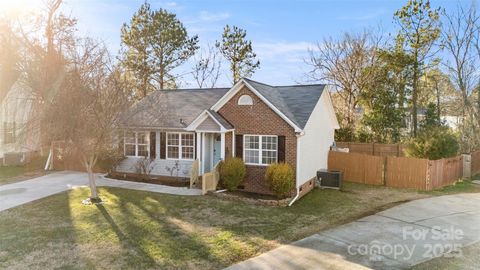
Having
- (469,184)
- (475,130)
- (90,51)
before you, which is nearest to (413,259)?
(469,184)

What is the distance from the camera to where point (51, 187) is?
16.0m

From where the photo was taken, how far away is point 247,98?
1579cm

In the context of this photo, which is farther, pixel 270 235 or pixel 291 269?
pixel 270 235

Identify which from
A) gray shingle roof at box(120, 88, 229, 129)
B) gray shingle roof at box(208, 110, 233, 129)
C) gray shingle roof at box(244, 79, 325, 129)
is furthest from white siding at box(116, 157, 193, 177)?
gray shingle roof at box(244, 79, 325, 129)

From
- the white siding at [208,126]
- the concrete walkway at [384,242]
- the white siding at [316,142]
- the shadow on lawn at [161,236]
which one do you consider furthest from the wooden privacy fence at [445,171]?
the shadow on lawn at [161,236]

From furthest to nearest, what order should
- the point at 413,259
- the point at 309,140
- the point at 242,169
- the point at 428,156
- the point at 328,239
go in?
1. the point at 428,156
2. the point at 309,140
3. the point at 242,169
4. the point at 328,239
5. the point at 413,259

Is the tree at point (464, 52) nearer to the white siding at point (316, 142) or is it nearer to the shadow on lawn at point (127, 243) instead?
the white siding at point (316, 142)

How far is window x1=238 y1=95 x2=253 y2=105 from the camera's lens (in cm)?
1571

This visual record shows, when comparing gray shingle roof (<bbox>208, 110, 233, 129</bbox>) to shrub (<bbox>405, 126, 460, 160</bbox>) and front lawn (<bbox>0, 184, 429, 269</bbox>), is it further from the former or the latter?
shrub (<bbox>405, 126, 460, 160</bbox>)

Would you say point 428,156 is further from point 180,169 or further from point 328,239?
point 180,169

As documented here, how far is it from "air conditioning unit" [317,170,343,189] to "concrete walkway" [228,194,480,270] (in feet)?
13.3

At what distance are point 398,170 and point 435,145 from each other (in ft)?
7.48

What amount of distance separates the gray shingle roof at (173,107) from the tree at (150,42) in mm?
10859

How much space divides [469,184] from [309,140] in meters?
10.0
